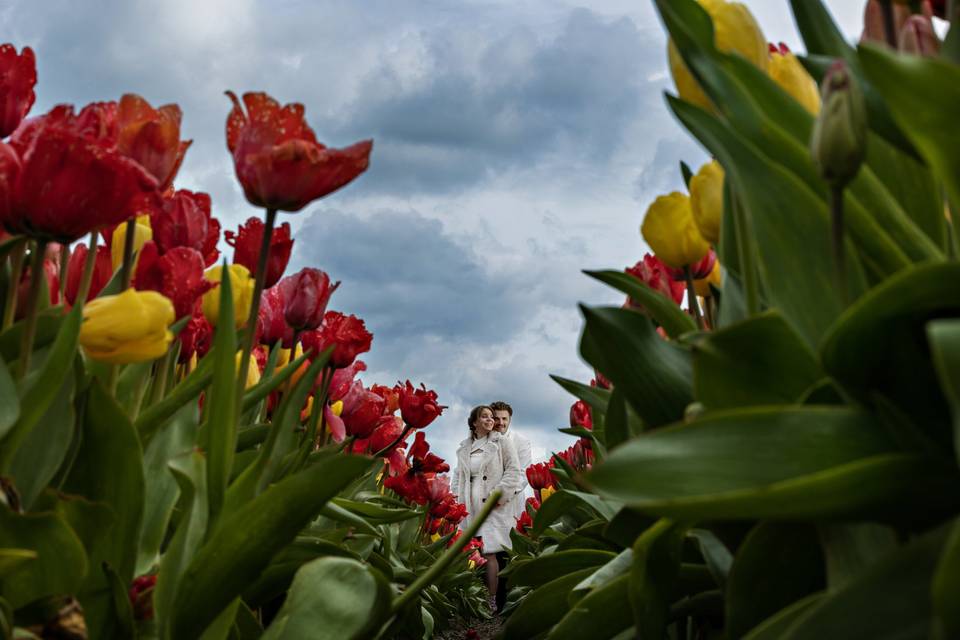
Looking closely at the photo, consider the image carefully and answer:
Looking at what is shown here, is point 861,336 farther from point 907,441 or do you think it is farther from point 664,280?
point 664,280

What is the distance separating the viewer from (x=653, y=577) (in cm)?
106

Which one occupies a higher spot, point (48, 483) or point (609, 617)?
point (48, 483)

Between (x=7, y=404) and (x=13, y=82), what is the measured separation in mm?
635

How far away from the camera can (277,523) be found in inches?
43.7

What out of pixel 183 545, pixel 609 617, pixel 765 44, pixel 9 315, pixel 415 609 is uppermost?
pixel 765 44

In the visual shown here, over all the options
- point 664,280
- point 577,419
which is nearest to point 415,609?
point 577,419

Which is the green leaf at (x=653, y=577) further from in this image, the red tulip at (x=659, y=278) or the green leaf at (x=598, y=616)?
the red tulip at (x=659, y=278)

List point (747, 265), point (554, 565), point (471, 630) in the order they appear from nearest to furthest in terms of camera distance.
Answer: point (747, 265), point (554, 565), point (471, 630)

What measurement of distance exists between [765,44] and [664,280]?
1.04 m

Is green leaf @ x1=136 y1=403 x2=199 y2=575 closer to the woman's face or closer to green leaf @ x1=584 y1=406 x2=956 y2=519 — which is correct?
green leaf @ x1=584 y1=406 x2=956 y2=519

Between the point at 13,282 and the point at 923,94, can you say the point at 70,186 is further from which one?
the point at 923,94

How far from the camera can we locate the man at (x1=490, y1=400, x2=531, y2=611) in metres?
9.06

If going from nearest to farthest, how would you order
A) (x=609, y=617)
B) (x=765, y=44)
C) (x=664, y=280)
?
(x=765, y=44), (x=609, y=617), (x=664, y=280)

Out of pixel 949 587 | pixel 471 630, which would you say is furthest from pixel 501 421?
pixel 949 587
